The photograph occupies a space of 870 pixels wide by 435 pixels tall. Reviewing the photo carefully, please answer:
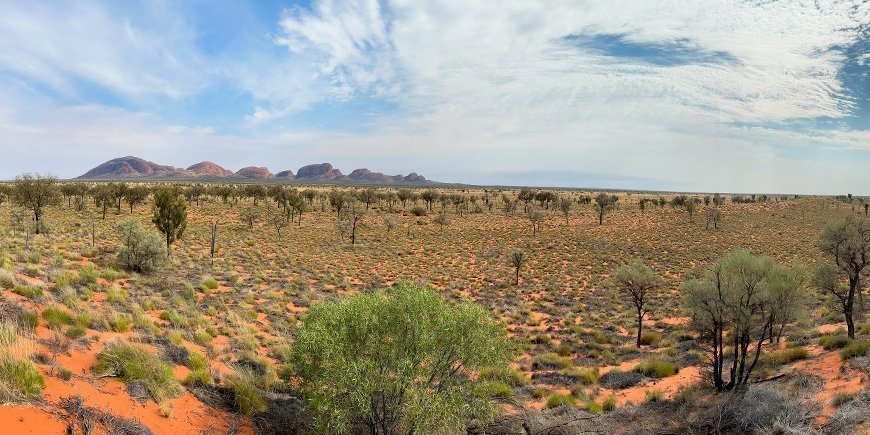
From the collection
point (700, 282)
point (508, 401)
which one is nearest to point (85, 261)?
point (508, 401)

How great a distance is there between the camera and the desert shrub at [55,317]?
11.2 metres

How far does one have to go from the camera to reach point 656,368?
16188 millimetres

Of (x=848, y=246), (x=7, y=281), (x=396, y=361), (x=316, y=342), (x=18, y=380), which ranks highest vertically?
(x=848, y=246)

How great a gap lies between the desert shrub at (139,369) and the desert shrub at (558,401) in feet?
34.4

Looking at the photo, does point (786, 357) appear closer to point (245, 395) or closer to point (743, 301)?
point (743, 301)

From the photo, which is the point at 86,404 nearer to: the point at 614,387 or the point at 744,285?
the point at 614,387

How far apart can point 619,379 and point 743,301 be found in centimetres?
500

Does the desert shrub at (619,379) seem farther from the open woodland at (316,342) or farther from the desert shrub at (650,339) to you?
the desert shrub at (650,339)

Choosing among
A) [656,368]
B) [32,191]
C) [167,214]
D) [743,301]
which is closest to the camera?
[743,301]

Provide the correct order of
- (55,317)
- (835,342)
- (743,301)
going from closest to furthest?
(55,317)
(743,301)
(835,342)

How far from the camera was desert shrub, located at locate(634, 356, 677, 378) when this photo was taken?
15945mm

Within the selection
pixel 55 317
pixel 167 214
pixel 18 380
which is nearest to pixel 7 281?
pixel 55 317

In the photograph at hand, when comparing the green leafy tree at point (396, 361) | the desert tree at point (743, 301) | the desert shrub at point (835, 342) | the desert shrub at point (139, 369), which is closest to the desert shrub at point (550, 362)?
the desert tree at point (743, 301)

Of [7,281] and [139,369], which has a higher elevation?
[7,281]
